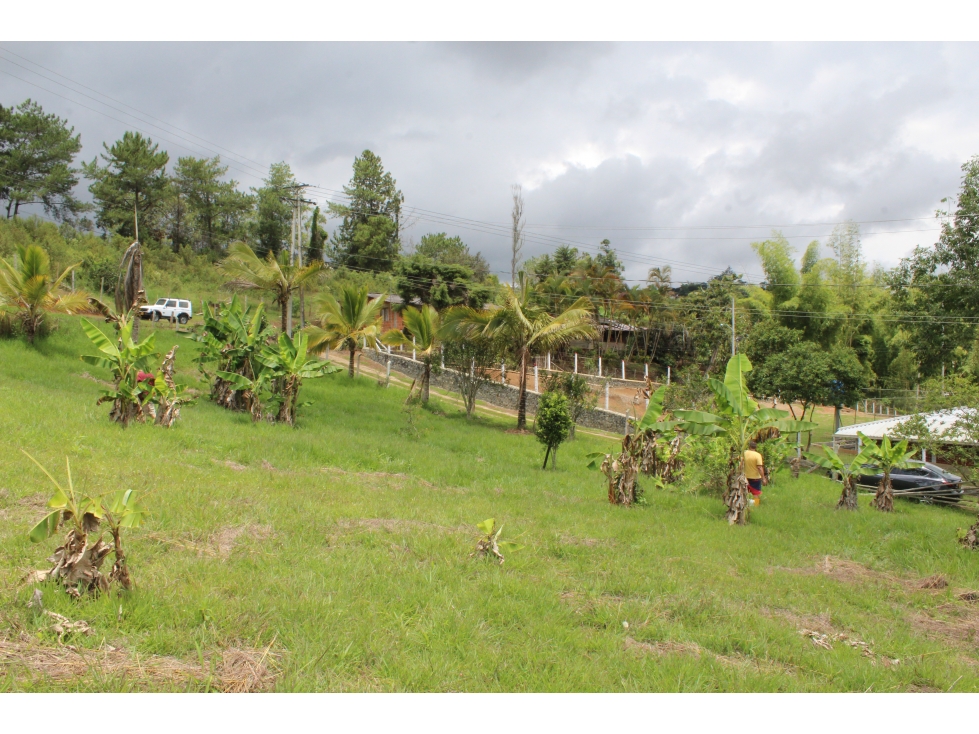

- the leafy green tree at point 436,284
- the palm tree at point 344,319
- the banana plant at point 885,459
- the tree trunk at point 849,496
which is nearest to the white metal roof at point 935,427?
the banana plant at point 885,459

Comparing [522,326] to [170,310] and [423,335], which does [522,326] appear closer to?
[423,335]

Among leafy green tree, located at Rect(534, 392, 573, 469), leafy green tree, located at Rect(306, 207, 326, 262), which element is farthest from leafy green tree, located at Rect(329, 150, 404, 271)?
leafy green tree, located at Rect(534, 392, 573, 469)

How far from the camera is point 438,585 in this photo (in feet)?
17.9

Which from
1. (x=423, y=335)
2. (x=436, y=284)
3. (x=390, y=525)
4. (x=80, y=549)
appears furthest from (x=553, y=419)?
(x=436, y=284)

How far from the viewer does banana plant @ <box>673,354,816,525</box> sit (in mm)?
10578

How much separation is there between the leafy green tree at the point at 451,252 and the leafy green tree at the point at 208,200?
1558 cm

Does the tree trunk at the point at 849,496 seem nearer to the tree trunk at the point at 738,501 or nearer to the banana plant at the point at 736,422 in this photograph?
the banana plant at the point at 736,422

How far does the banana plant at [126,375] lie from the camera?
463 inches

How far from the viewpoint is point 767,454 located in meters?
16.2

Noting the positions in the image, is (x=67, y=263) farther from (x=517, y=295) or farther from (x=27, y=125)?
(x=517, y=295)

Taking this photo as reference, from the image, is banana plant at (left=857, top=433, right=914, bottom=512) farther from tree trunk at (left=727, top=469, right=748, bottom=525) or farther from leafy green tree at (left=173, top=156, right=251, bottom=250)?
leafy green tree at (left=173, top=156, right=251, bottom=250)

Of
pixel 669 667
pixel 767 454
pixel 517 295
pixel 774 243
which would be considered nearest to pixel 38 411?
pixel 669 667

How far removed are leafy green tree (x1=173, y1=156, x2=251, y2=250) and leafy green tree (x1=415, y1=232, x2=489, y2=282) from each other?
15582 mm

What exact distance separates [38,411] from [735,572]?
11.4 meters
